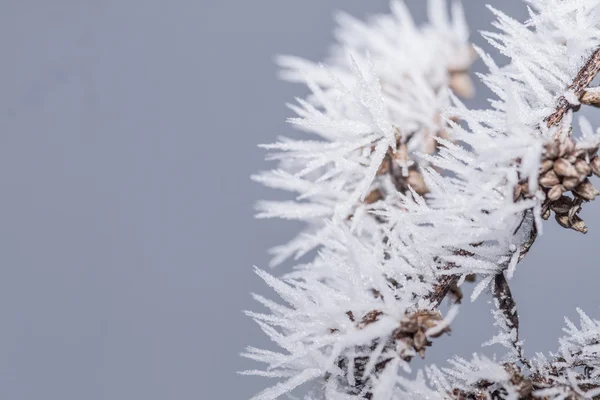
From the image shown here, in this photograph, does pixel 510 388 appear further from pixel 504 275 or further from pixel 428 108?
pixel 428 108

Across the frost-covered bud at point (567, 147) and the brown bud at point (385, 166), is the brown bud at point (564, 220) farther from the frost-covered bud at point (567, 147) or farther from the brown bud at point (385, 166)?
the brown bud at point (385, 166)

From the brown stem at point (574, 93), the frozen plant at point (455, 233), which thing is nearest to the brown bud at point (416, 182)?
the frozen plant at point (455, 233)

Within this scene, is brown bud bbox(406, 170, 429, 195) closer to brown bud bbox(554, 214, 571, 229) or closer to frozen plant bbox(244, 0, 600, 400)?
frozen plant bbox(244, 0, 600, 400)

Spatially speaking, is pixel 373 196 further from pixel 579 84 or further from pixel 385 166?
pixel 579 84

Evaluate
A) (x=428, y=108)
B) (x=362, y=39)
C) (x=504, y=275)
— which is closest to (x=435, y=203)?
(x=504, y=275)

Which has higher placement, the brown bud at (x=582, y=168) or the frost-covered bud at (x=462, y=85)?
the frost-covered bud at (x=462, y=85)

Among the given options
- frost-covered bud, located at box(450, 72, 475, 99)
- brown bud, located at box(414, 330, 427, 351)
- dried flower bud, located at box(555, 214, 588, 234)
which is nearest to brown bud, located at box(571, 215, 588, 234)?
dried flower bud, located at box(555, 214, 588, 234)

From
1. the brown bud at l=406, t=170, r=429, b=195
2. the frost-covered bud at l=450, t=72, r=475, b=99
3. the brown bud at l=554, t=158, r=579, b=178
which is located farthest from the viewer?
the frost-covered bud at l=450, t=72, r=475, b=99
